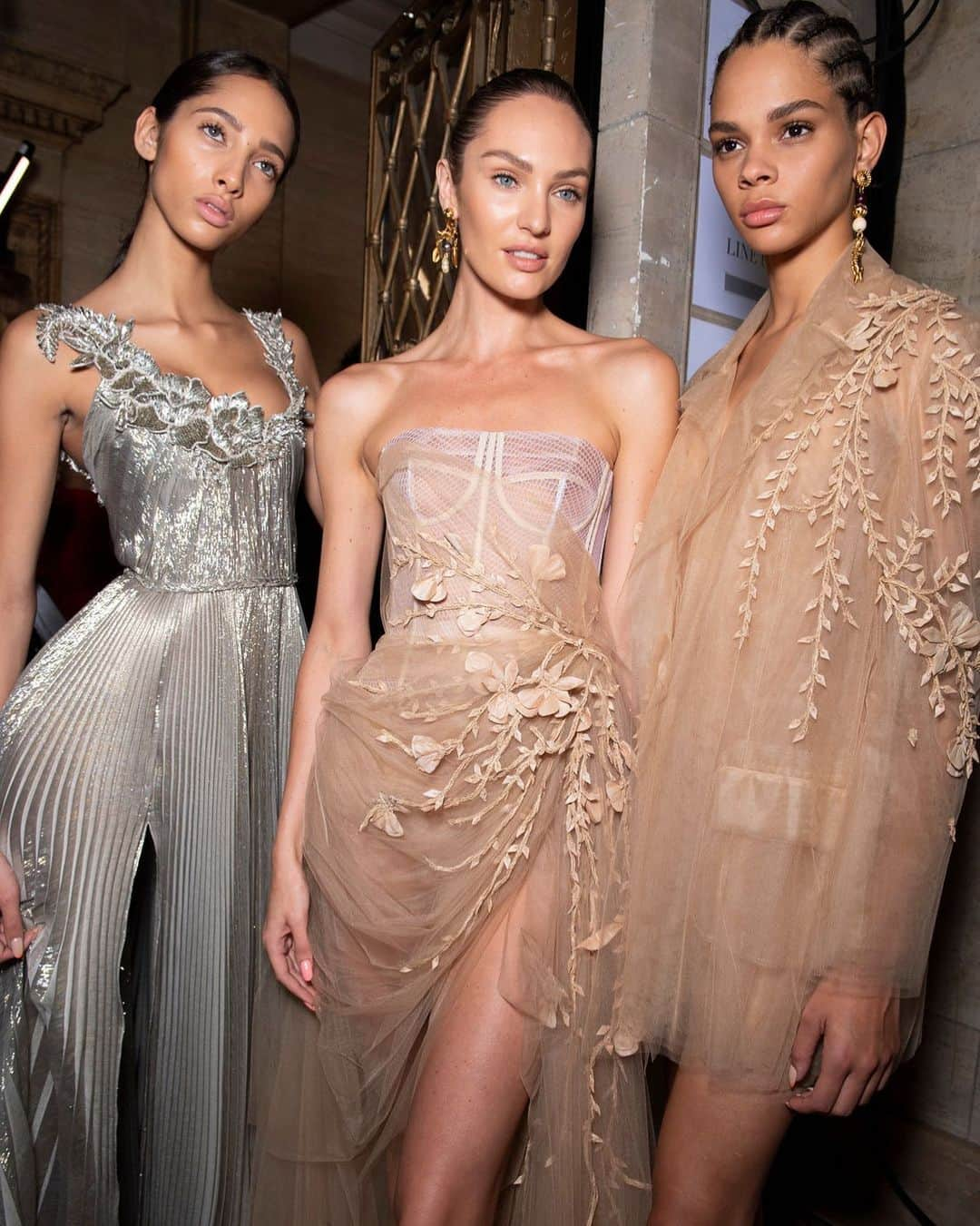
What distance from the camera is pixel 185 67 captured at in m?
2.15

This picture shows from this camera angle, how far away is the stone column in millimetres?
2408

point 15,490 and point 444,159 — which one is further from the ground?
point 444,159

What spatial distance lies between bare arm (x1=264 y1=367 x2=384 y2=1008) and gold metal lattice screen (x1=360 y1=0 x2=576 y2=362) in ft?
3.54

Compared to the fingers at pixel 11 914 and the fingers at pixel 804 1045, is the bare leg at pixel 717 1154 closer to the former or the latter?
the fingers at pixel 804 1045

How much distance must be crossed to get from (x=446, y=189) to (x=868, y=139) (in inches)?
26.7

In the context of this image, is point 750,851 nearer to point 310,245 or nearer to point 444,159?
point 444,159

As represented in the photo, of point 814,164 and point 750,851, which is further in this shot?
point 814,164

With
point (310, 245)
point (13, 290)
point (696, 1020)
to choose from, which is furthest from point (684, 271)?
point (310, 245)

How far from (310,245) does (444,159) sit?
17.1ft

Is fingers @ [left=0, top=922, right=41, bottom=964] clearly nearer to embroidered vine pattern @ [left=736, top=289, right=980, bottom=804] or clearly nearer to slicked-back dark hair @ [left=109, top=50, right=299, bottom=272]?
embroidered vine pattern @ [left=736, top=289, right=980, bottom=804]

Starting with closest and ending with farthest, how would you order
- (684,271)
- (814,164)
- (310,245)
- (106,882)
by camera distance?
1. (814,164)
2. (106,882)
3. (684,271)
4. (310,245)

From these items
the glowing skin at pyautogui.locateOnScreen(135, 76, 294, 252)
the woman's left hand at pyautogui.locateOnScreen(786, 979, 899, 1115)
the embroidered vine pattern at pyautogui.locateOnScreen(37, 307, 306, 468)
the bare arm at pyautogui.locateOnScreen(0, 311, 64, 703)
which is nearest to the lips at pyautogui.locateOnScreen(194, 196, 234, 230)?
the glowing skin at pyautogui.locateOnScreen(135, 76, 294, 252)

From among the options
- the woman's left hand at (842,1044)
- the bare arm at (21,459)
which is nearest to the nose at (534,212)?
the bare arm at (21,459)

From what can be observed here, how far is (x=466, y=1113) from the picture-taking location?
162 cm
